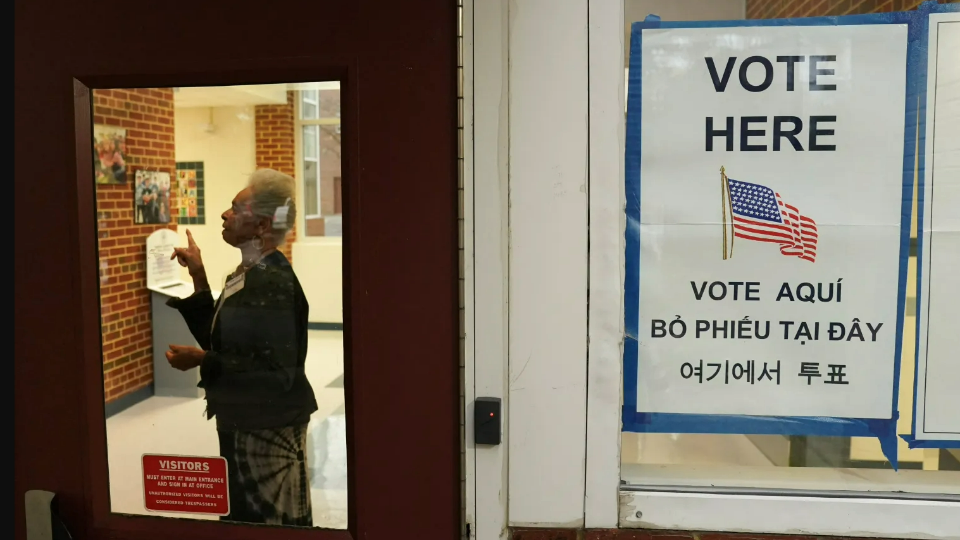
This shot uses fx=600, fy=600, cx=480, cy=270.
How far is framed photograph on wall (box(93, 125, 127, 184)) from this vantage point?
1550 mm

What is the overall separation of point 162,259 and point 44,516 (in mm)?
719

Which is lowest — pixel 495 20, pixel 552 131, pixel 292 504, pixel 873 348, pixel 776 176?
pixel 292 504

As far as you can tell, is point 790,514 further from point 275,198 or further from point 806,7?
point 275,198

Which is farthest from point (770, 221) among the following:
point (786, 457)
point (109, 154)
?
point (109, 154)

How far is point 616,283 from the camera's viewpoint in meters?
1.40

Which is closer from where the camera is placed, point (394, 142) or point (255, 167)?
point (394, 142)

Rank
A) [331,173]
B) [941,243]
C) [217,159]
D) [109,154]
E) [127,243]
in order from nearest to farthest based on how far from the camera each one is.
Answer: [941,243] < [331,173] < [217,159] < [109,154] < [127,243]

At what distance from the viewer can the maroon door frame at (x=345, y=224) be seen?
1387mm

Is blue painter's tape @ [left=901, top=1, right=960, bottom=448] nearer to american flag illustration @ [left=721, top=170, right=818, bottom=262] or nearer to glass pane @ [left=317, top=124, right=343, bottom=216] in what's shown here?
american flag illustration @ [left=721, top=170, right=818, bottom=262]

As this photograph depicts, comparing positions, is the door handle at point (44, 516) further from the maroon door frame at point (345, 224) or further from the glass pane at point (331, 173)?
the glass pane at point (331, 173)

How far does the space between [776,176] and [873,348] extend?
0.46 m

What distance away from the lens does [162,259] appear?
5.74 feet

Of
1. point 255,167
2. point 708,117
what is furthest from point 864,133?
point 255,167

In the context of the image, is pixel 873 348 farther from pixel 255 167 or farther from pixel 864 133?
pixel 255 167
